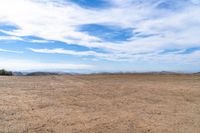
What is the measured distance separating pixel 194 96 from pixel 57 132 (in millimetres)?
9507

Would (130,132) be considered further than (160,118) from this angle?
No

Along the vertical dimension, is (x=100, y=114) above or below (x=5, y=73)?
below

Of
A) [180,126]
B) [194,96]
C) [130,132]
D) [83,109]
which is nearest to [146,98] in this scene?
[194,96]

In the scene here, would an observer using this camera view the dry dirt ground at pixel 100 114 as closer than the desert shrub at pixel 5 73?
Yes

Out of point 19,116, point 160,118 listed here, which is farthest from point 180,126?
point 19,116

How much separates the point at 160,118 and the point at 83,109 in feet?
9.83

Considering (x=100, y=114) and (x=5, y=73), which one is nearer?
(x=100, y=114)

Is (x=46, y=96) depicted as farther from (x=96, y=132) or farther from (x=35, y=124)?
(x=96, y=132)

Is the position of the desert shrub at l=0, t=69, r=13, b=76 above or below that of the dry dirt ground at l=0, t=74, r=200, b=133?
above

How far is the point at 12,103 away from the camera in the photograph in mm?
13266

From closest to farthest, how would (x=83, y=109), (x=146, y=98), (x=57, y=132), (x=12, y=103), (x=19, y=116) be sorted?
1. (x=57, y=132)
2. (x=19, y=116)
3. (x=83, y=109)
4. (x=12, y=103)
5. (x=146, y=98)

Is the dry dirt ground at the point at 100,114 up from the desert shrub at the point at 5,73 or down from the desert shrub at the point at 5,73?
down

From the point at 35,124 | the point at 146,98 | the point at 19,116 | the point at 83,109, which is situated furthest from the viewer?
Result: the point at 146,98

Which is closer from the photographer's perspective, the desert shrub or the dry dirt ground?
the dry dirt ground
